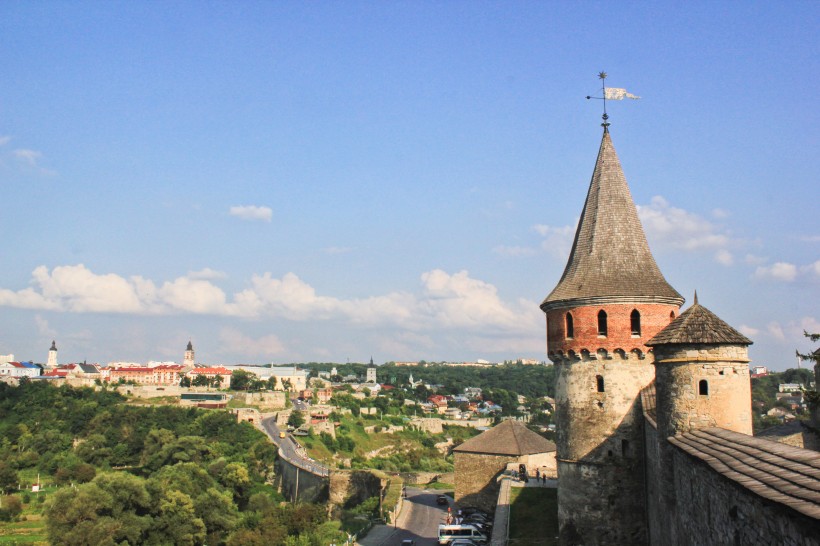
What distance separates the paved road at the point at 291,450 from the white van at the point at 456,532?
29.9 m

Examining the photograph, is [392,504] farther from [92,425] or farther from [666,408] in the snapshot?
[92,425]

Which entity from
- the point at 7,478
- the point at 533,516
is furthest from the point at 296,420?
the point at 533,516

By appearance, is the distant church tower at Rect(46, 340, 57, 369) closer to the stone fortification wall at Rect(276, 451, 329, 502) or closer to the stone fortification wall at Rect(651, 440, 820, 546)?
the stone fortification wall at Rect(276, 451, 329, 502)

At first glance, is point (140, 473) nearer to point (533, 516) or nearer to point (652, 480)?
point (533, 516)

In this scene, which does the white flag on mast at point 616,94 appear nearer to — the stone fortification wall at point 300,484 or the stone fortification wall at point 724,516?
the stone fortification wall at point 724,516

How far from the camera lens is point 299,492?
63.9m

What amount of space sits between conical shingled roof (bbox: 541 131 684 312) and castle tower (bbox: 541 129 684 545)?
35mm

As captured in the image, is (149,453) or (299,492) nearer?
(299,492)

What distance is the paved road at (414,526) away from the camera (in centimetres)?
3778

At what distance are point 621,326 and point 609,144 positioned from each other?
20.1 feet

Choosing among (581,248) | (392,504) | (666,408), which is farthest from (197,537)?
(666,408)

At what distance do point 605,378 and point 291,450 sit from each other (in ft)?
218

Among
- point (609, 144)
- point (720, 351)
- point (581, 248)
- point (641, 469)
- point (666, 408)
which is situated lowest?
point (641, 469)

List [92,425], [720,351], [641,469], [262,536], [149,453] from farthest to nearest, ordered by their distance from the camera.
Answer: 1. [92,425]
2. [149,453]
3. [262,536]
4. [641,469]
5. [720,351]
